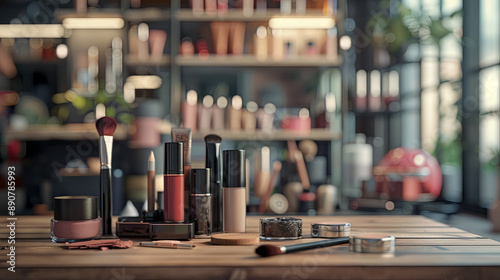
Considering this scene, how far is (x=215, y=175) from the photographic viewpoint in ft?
4.04

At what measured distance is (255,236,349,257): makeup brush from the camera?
92 centimetres

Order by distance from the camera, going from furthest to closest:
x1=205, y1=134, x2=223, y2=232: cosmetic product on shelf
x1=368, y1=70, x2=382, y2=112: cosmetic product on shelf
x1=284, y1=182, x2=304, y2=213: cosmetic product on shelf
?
1. x1=368, y1=70, x2=382, y2=112: cosmetic product on shelf
2. x1=284, y1=182, x2=304, y2=213: cosmetic product on shelf
3. x1=205, y1=134, x2=223, y2=232: cosmetic product on shelf

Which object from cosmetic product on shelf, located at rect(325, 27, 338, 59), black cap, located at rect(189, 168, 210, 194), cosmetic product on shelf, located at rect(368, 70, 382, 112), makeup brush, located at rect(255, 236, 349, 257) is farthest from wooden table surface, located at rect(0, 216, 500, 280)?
cosmetic product on shelf, located at rect(368, 70, 382, 112)

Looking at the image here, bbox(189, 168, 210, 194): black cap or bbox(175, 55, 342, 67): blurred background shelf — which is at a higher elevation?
bbox(175, 55, 342, 67): blurred background shelf

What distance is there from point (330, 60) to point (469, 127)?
962 millimetres

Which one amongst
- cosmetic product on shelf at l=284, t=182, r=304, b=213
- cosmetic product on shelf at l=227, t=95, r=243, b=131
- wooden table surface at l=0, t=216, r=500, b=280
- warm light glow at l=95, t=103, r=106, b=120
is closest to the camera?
wooden table surface at l=0, t=216, r=500, b=280

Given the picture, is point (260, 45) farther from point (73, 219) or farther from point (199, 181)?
point (73, 219)

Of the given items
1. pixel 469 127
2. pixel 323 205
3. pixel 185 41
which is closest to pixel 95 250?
pixel 323 205

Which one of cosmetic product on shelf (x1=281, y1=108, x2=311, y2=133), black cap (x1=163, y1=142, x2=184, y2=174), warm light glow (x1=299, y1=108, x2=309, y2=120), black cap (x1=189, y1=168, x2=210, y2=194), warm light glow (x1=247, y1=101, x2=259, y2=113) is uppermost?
warm light glow (x1=247, y1=101, x2=259, y2=113)

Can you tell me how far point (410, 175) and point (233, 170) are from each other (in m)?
2.05

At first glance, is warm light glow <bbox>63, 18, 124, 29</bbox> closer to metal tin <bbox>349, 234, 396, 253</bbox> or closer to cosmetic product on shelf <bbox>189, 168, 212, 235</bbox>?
cosmetic product on shelf <bbox>189, 168, 212, 235</bbox>

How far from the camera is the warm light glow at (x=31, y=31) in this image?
12.0 ft

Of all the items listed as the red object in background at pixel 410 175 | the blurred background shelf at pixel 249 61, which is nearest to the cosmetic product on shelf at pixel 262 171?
the blurred background shelf at pixel 249 61

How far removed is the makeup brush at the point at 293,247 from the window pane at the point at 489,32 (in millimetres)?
2477
